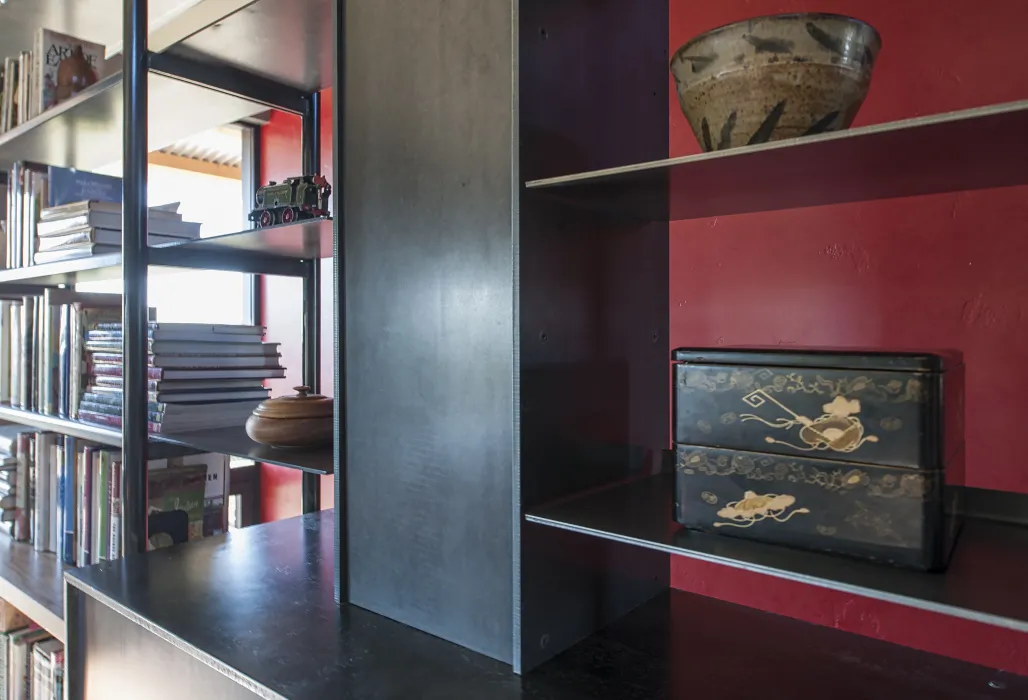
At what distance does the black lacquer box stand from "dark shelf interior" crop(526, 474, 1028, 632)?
17 mm

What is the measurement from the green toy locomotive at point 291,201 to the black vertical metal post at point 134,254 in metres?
0.24

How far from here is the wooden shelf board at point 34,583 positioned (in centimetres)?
165

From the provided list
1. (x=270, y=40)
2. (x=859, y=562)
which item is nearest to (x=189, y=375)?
(x=270, y=40)

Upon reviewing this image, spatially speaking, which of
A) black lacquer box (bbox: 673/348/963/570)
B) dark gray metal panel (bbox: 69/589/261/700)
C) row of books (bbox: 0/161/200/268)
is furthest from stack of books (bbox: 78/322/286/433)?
black lacquer box (bbox: 673/348/963/570)

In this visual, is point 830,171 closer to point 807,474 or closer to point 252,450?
point 807,474

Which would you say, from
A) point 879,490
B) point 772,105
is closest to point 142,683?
point 879,490

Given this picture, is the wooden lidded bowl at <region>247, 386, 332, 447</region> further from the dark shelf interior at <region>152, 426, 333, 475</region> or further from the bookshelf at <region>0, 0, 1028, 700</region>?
the bookshelf at <region>0, 0, 1028, 700</region>

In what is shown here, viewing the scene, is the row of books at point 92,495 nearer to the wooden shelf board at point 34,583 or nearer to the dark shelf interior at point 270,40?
the wooden shelf board at point 34,583

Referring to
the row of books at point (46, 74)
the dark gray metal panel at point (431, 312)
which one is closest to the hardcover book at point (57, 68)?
the row of books at point (46, 74)

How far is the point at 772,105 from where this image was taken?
0.69 m

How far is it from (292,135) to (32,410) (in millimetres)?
1236

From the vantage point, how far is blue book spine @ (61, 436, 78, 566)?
199cm

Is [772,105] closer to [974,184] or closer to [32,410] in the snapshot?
[974,184]

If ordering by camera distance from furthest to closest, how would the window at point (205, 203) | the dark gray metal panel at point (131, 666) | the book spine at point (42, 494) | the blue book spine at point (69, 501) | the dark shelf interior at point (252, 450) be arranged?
the window at point (205, 203) → the book spine at point (42, 494) → the blue book spine at point (69, 501) → the dark shelf interior at point (252, 450) → the dark gray metal panel at point (131, 666)
